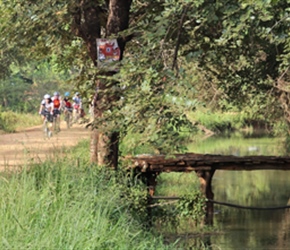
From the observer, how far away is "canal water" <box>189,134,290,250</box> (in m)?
18.2

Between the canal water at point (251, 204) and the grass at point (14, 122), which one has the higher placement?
the grass at point (14, 122)

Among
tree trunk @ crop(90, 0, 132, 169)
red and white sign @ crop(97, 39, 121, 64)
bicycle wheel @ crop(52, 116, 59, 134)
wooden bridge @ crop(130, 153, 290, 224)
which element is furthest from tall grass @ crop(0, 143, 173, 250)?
bicycle wheel @ crop(52, 116, 59, 134)

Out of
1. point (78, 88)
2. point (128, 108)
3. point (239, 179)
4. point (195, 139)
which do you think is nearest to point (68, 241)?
point (128, 108)

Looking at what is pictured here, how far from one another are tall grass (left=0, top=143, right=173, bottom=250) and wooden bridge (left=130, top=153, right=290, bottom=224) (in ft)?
20.5

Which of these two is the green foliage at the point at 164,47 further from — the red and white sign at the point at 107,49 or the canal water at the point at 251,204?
the canal water at the point at 251,204

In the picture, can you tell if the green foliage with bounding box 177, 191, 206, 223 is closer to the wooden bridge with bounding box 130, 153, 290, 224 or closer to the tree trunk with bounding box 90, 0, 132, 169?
the wooden bridge with bounding box 130, 153, 290, 224

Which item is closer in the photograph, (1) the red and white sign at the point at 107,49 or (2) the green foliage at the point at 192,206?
(1) the red and white sign at the point at 107,49

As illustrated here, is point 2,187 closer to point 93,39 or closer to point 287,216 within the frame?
point 93,39

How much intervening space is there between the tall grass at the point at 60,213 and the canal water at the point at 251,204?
5.72 meters

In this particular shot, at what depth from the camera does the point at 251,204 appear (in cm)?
2366

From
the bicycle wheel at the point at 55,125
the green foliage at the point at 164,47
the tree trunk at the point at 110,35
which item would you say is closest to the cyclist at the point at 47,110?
the bicycle wheel at the point at 55,125

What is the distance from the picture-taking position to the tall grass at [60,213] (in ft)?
24.8

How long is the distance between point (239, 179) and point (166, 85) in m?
20.6

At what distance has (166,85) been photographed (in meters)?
9.80
